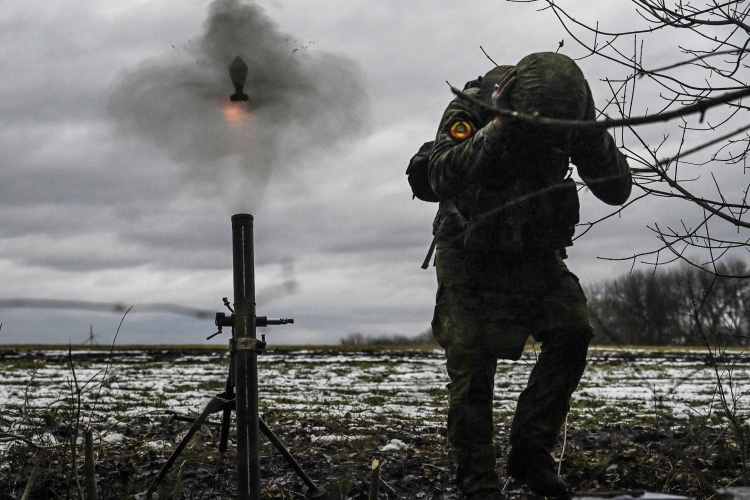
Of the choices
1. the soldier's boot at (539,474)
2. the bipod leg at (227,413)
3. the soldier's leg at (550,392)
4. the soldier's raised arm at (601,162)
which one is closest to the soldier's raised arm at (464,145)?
the soldier's raised arm at (601,162)

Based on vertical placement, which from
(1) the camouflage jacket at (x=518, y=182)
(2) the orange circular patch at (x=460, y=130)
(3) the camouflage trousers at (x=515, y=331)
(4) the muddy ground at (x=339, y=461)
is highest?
(2) the orange circular patch at (x=460, y=130)

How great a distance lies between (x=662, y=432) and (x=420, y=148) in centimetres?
385

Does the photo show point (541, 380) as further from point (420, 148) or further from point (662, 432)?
point (662, 432)

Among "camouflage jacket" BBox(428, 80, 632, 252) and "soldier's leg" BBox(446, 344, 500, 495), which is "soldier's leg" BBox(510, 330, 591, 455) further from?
"camouflage jacket" BBox(428, 80, 632, 252)

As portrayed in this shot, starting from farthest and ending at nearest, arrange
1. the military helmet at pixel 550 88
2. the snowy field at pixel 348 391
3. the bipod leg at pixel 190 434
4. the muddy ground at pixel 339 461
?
the snowy field at pixel 348 391 < the muddy ground at pixel 339 461 < the bipod leg at pixel 190 434 < the military helmet at pixel 550 88

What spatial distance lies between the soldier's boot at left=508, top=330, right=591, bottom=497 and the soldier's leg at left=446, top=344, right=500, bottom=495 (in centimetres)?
27

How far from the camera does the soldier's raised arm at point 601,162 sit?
377cm

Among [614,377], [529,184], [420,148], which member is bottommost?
[614,377]

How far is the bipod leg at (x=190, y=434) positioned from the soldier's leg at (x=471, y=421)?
1.29 metres

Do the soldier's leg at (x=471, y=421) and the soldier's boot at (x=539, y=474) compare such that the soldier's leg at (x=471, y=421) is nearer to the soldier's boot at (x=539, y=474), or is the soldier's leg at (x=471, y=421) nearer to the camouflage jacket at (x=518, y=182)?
the soldier's boot at (x=539, y=474)

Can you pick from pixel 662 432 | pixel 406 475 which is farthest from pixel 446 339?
pixel 662 432

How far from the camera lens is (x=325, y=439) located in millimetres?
6000

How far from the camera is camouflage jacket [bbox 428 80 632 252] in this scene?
3.75 metres

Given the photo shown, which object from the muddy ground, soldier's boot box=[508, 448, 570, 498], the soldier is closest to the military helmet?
the soldier
